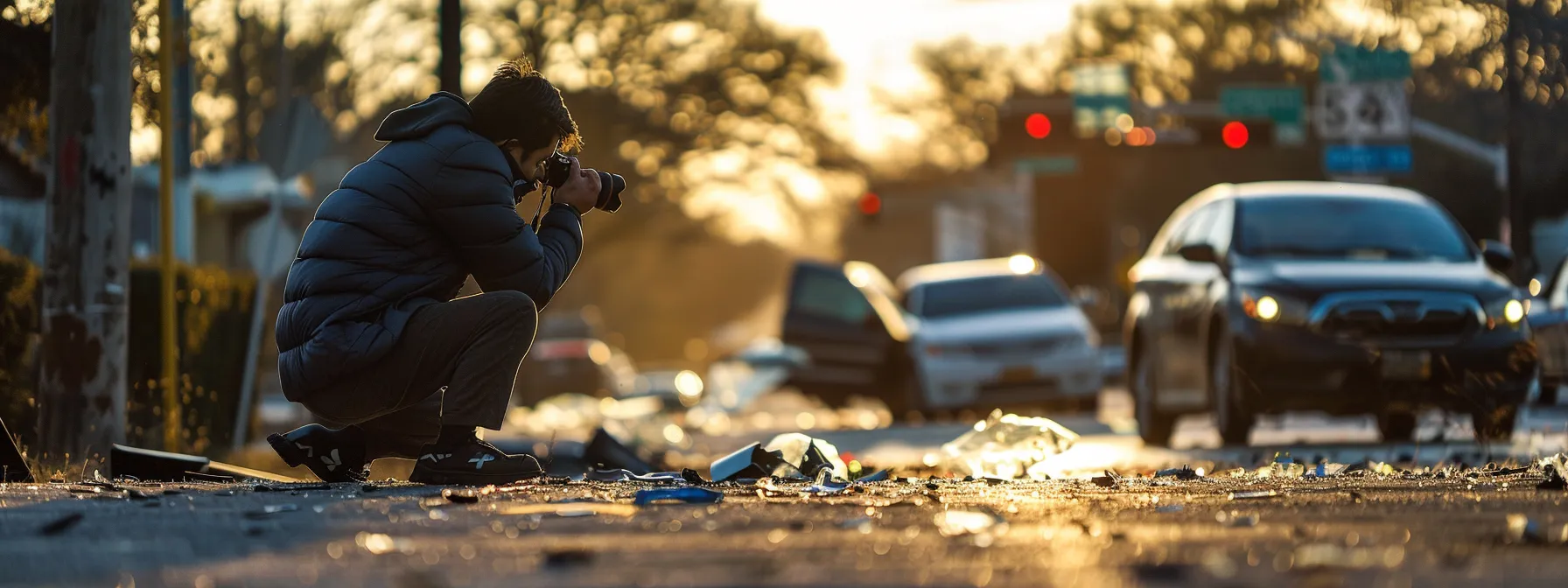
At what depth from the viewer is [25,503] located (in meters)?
6.03

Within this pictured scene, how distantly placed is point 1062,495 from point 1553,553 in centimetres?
201

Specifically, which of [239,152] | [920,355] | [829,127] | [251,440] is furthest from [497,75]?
[829,127]

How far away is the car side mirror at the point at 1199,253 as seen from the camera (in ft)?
43.3

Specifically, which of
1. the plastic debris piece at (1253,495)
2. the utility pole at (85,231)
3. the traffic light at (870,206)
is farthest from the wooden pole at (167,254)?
the traffic light at (870,206)

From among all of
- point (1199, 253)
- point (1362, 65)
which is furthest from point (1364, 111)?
point (1199, 253)

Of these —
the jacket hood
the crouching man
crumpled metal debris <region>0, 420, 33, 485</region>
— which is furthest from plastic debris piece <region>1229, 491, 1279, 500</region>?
crumpled metal debris <region>0, 420, 33, 485</region>

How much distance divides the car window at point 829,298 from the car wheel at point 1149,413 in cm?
671

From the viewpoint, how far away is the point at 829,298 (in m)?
22.0

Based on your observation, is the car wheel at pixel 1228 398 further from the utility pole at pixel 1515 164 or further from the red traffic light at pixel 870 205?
the red traffic light at pixel 870 205

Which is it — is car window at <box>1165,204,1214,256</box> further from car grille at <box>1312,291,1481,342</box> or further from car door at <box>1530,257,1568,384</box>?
car door at <box>1530,257,1568,384</box>

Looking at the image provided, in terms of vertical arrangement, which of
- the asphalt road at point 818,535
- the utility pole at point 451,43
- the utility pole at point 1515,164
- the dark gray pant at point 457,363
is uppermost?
the utility pole at point 1515,164

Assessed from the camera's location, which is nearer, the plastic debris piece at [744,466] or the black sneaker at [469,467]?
the black sneaker at [469,467]

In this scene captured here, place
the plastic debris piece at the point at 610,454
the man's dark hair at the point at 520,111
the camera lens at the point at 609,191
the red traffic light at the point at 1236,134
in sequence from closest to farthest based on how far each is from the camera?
1. the man's dark hair at the point at 520,111
2. the camera lens at the point at 609,191
3. the plastic debris piece at the point at 610,454
4. the red traffic light at the point at 1236,134

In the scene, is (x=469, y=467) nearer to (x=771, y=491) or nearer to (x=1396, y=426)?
(x=771, y=491)
